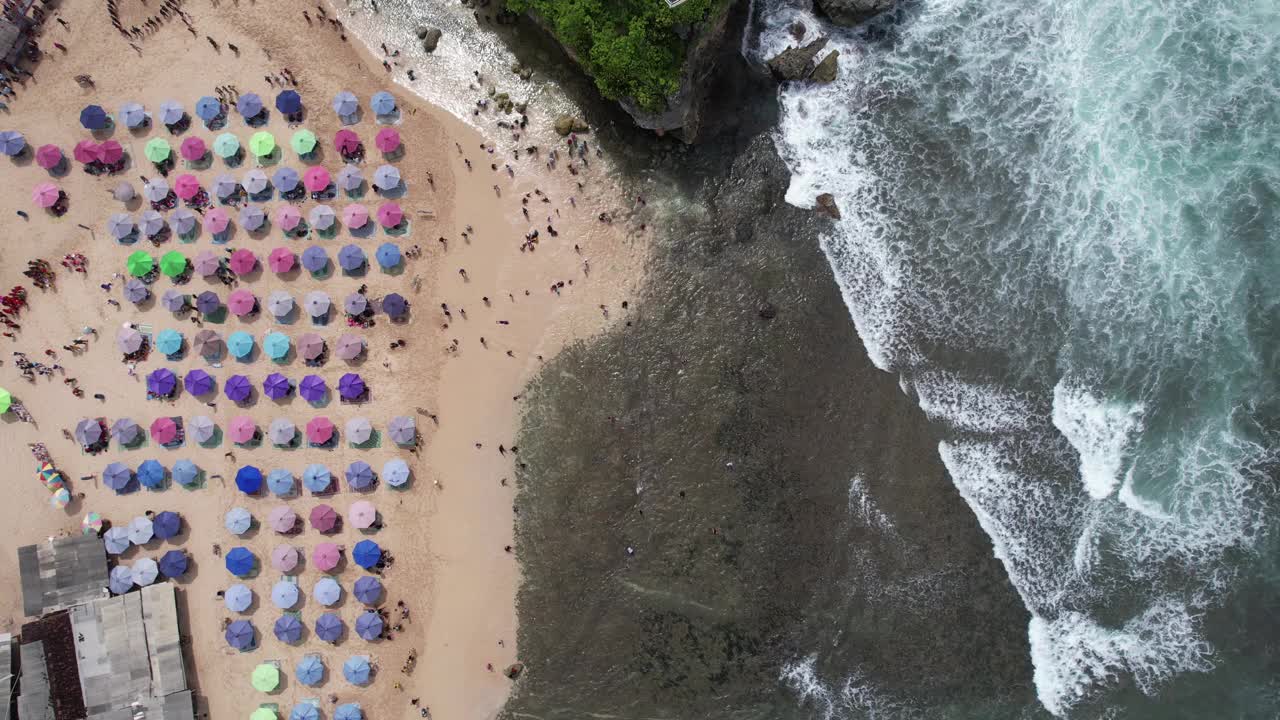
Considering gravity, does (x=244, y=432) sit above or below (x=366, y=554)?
above

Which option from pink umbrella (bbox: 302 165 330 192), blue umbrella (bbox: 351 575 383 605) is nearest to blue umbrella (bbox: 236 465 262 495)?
blue umbrella (bbox: 351 575 383 605)

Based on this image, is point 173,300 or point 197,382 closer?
point 197,382

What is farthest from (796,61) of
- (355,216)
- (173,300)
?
(173,300)

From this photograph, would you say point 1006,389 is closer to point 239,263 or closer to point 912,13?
point 912,13

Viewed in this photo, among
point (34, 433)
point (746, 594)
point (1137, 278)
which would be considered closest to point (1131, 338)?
point (1137, 278)

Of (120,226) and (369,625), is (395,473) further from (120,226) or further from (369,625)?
(120,226)

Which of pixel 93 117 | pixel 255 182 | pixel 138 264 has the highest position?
pixel 93 117

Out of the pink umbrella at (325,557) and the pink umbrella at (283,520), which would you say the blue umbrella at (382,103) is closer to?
the pink umbrella at (283,520)
